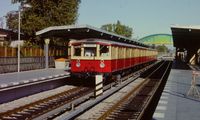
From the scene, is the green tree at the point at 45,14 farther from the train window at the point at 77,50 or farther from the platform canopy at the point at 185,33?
the train window at the point at 77,50

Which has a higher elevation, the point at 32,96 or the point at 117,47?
the point at 117,47

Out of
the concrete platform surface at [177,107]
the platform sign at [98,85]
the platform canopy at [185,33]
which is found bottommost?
the concrete platform surface at [177,107]

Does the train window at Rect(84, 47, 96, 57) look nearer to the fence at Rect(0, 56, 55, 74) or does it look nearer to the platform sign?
the platform sign

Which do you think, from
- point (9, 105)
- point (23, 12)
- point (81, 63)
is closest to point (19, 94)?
point (9, 105)

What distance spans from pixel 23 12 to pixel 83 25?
14.1 meters

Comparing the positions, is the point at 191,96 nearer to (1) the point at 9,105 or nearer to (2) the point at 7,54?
(1) the point at 9,105

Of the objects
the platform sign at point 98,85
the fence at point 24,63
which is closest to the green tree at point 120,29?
the fence at point 24,63

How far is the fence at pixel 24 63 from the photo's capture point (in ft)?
79.2

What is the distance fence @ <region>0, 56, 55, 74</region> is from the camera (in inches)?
950

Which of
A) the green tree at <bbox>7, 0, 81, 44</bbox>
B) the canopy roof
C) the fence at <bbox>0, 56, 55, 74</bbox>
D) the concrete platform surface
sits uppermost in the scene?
the canopy roof

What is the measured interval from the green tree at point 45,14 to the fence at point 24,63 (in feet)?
13.0

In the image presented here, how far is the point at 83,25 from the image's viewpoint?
971 inches

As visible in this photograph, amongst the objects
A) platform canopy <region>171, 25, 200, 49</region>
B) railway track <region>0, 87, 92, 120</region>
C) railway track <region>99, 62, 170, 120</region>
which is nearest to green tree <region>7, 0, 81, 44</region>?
platform canopy <region>171, 25, 200, 49</region>

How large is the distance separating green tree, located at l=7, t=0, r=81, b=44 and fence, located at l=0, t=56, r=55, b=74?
396 cm
